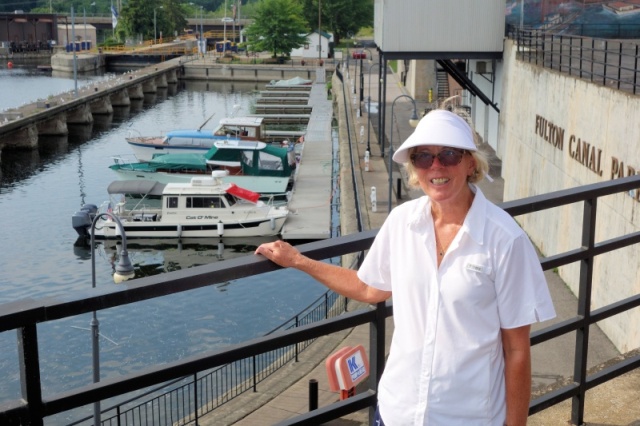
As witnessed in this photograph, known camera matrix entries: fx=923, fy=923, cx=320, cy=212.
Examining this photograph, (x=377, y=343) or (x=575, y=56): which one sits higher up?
(x=575, y=56)

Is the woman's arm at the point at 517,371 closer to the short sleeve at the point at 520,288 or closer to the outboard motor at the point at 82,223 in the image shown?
the short sleeve at the point at 520,288

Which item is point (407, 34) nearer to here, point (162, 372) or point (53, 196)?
point (53, 196)

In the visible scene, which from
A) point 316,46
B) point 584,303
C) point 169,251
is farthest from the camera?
point 316,46

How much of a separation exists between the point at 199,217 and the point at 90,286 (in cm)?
544

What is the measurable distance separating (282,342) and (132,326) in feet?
74.6

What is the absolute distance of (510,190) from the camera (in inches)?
1020

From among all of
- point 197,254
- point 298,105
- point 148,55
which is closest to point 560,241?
point 197,254

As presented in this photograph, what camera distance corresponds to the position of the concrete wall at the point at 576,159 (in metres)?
14.7

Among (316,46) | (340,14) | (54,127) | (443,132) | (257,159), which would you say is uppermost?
(340,14)

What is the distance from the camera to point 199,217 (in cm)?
3666

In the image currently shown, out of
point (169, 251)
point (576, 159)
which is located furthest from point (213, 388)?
point (169, 251)

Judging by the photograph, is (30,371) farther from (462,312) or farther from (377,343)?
(377,343)

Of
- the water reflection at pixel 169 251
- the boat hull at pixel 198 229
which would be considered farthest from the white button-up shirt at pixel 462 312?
the boat hull at pixel 198 229

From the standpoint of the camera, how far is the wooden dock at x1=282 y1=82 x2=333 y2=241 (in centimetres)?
3491
